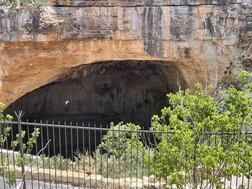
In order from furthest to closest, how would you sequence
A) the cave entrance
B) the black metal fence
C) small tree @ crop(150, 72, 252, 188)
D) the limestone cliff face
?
the cave entrance → the limestone cliff face → the black metal fence → small tree @ crop(150, 72, 252, 188)

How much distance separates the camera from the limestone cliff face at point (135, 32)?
10.8m

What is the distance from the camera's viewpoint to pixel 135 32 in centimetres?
1102

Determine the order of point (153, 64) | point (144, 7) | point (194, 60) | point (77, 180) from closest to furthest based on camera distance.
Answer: point (77, 180) < point (144, 7) < point (194, 60) < point (153, 64)

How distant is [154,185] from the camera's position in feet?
24.6

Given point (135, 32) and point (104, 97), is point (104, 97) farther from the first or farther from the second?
point (135, 32)

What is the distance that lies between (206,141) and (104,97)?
11369 mm

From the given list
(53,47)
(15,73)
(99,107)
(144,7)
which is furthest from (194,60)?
(99,107)

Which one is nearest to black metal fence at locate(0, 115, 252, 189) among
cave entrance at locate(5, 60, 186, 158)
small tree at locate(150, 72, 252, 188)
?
small tree at locate(150, 72, 252, 188)

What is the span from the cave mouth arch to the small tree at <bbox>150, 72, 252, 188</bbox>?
9.93 metres

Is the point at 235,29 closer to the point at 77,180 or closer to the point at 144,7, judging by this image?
the point at 144,7

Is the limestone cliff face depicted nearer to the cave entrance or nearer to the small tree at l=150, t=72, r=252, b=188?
the cave entrance

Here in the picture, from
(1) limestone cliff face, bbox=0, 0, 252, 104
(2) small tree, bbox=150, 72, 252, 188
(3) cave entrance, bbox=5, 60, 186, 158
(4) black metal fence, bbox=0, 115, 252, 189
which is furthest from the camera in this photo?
(3) cave entrance, bbox=5, 60, 186, 158

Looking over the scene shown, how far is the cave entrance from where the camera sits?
53.3 feet

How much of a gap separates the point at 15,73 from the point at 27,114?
4679 mm
